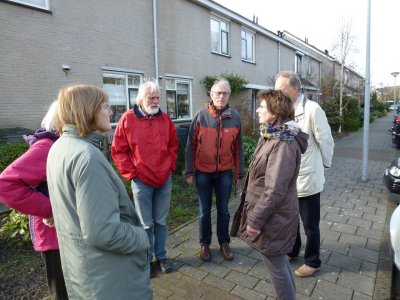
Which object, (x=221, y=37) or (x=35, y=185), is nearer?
(x=35, y=185)

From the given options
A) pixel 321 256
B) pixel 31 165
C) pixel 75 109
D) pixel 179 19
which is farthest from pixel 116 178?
pixel 179 19

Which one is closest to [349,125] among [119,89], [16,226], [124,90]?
[124,90]

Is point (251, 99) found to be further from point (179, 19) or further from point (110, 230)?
point (110, 230)

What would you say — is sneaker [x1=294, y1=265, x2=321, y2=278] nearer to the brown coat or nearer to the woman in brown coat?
the woman in brown coat

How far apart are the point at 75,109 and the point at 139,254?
0.85 meters

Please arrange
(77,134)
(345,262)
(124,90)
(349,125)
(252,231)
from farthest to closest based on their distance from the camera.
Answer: (349,125)
(124,90)
(345,262)
(252,231)
(77,134)

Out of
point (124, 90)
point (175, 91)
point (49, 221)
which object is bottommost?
point (49, 221)

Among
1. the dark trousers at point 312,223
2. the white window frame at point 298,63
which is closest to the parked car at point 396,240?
the dark trousers at point 312,223

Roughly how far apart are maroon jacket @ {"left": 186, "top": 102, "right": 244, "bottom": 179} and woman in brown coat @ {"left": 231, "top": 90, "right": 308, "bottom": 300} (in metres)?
0.95

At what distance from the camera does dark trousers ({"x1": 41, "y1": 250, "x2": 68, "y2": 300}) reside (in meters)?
2.15

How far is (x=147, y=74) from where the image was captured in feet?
34.1

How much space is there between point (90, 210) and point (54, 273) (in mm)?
1053

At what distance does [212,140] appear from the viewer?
3.32 metres

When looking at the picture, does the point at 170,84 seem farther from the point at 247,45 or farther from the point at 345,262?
the point at 345,262
